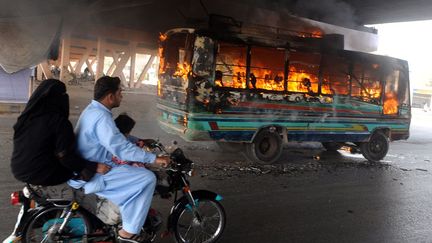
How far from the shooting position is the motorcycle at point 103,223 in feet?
10.8

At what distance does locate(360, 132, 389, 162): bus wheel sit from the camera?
Answer: 1056cm

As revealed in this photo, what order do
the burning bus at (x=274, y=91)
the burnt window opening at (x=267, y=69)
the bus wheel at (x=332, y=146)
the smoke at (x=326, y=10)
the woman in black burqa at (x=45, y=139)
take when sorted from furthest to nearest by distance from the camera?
1. the smoke at (x=326, y=10)
2. the bus wheel at (x=332, y=146)
3. the burnt window opening at (x=267, y=69)
4. the burning bus at (x=274, y=91)
5. the woman in black burqa at (x=45, y=139)

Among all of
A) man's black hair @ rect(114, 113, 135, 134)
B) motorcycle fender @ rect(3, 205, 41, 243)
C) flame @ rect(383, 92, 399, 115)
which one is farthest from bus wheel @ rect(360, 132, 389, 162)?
motorcycle fender @ rect(3, 205, 41, 243)

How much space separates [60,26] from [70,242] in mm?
5907

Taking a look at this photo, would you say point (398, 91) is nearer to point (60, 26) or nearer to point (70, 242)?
point (60, 26)

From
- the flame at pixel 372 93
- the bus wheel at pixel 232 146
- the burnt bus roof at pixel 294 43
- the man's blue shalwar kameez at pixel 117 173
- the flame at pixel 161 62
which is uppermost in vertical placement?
the burnt bus roof at pixel 294 43

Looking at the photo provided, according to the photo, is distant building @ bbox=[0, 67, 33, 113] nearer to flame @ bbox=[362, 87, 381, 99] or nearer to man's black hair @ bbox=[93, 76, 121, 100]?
flame @ bbox=[362, 87, 381, 99]

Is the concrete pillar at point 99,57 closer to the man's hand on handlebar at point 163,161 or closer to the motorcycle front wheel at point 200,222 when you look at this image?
the motorcycle front wheel at point 200,222

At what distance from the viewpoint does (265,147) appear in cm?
916

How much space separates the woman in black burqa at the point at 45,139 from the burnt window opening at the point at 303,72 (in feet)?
22.0

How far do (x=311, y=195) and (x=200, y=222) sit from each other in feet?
10.4

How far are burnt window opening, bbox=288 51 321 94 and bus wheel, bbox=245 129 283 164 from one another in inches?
45.4

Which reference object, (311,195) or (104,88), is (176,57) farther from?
(104,88)

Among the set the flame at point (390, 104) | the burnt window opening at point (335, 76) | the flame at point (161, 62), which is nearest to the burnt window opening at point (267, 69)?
the burnt window opening at point (335, 76)
